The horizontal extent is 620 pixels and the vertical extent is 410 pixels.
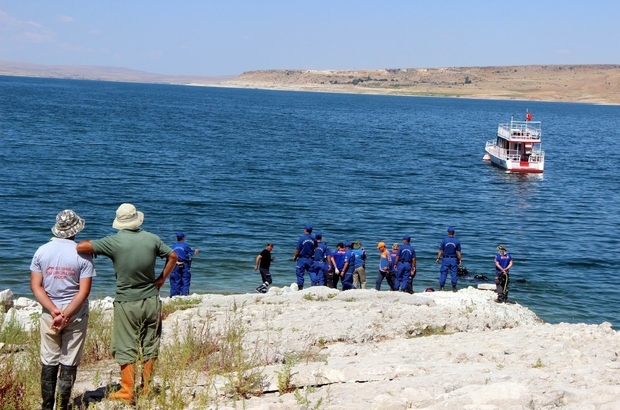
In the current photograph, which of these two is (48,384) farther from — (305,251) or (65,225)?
(305,251)

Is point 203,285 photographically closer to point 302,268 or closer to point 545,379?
point 302,268

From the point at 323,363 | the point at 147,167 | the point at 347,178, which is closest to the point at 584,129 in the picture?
the point at 347,178

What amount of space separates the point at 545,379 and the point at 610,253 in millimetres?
20419

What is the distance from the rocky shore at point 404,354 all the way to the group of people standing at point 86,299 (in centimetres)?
53

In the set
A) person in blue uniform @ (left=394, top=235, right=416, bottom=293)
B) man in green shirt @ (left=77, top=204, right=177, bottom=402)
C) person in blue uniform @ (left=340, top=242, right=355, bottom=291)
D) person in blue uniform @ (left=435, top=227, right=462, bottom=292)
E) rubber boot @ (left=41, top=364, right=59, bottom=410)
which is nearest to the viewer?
rubber boot @ (left=41, top=364, right=59, bottom=410)

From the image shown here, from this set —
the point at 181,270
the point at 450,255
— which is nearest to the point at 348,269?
the point at 450,255

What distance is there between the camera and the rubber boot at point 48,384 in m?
6.32

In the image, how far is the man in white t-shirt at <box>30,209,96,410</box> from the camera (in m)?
6.18

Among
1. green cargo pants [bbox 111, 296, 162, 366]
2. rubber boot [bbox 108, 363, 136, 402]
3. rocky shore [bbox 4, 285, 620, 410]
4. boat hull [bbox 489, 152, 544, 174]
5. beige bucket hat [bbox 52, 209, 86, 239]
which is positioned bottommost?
boat hull [bbox 489, 152, 544, 174]

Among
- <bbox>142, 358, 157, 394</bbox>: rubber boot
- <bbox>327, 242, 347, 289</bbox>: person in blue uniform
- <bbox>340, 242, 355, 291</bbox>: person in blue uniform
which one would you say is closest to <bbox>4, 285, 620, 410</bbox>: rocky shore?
<bbox>142, 358, 157, 394</bbox>: rubber boot

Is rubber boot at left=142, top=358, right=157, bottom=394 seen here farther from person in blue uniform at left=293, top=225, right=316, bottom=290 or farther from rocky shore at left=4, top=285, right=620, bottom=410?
person in blue uniform at left=293, top=225, right=316, bottom=290

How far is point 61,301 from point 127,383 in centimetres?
98

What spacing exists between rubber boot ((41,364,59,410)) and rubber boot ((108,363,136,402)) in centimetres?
50

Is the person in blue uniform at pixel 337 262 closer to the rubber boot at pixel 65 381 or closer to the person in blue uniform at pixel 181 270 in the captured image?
the person in blue uniform at pixel 181 270
